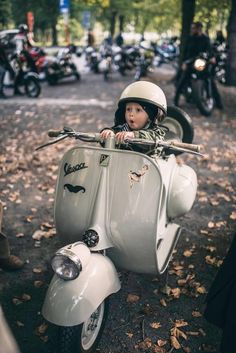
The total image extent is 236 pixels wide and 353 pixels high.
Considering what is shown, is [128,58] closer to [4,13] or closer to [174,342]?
[4,13]

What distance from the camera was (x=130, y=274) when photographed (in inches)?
140

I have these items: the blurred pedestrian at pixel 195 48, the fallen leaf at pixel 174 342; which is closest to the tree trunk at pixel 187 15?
the blurred pedestrian at pixel 195 48

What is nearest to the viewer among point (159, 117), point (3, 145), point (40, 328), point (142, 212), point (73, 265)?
point (73, 265)

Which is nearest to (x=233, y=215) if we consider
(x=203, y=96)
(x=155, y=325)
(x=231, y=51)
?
(x=155, y=325)

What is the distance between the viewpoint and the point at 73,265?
7.54 feet

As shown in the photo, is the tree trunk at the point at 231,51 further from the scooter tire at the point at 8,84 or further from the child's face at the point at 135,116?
the child's face at the point at 135,116

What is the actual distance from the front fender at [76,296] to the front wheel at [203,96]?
701cm

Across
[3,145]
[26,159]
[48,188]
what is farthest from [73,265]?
[3,145]

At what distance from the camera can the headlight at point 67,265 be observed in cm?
228

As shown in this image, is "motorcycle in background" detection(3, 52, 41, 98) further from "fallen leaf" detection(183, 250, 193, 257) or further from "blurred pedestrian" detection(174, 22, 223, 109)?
"fallen leaf" detection(183, 250, 193, 257)

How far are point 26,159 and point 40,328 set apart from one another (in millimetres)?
4075

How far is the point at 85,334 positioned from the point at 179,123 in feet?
8.40

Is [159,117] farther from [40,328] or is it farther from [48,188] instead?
[48,188]

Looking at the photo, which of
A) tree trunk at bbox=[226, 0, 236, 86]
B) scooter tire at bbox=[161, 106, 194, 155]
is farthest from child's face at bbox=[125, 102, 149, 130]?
tree trunk at bbox=[226, 0, 236, 86]
